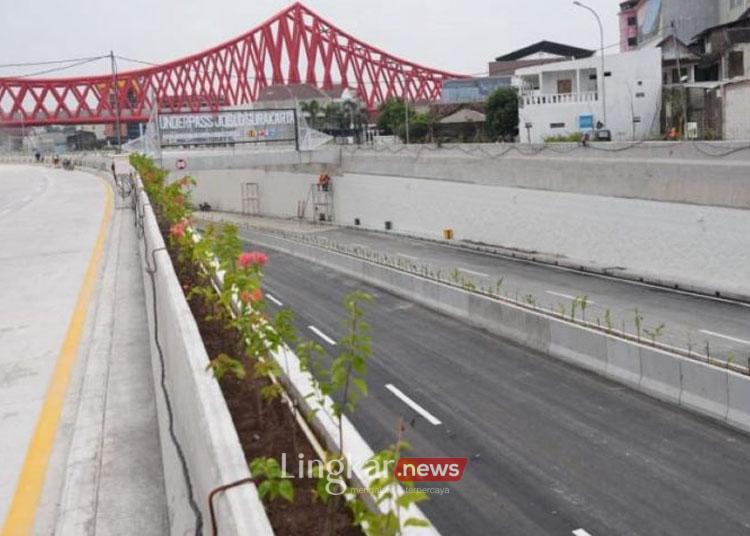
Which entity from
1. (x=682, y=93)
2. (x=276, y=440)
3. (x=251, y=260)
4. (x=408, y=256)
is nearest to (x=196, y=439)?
(x=276, y=440)

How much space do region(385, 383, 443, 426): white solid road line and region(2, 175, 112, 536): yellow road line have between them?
5.86m

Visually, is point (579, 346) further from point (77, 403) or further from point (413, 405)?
point (77, 403)

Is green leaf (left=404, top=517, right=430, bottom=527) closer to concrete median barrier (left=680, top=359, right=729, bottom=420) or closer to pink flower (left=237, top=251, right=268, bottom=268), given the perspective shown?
pink flower (left=237, top=251, right=268, bottom=268)

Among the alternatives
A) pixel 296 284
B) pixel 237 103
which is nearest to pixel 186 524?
pixel 296 284

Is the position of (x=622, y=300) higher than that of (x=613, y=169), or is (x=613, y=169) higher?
(x=613, y=169)

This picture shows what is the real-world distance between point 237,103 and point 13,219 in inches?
5741

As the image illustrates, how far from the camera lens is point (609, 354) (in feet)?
50.3

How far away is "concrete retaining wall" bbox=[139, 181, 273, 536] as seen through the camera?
3.60 m

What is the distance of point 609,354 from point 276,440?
11.4 m

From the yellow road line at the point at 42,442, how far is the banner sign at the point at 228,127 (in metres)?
42.2

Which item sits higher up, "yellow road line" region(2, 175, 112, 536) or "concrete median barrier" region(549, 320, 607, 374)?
"yellow road line" region(2, 175, 112, 536)

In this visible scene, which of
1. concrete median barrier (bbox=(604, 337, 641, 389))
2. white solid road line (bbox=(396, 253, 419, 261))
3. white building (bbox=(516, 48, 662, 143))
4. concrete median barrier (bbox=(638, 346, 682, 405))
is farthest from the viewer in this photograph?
white building (bbox=(516, 48, 662, 143))

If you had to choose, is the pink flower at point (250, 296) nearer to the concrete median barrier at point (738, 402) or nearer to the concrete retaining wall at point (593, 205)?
the concrete median barrier at point (738, 402)

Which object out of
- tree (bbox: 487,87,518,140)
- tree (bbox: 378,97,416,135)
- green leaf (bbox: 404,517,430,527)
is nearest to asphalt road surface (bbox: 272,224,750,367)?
green leaf (bbox: 404,517,430,527)
